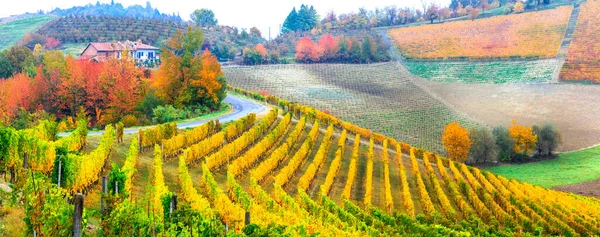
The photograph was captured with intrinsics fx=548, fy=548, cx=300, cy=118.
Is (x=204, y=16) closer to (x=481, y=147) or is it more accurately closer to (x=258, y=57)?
(x=258, y=57)

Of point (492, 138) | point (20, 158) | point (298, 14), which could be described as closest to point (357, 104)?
point (492, 138)

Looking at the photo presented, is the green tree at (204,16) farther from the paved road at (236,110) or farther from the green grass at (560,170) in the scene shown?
the green grass at (560,170)

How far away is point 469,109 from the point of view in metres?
74.6

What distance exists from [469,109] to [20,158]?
6535cm

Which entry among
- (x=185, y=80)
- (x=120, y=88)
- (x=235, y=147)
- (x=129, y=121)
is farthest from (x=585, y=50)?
(x=235, y=147)

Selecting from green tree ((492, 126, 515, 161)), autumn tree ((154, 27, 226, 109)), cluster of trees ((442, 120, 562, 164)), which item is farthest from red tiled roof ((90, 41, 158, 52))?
green tree ((492, 126, 515, 161))

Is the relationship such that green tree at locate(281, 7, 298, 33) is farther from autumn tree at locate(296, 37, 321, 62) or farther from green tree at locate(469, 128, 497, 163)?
green tree at locate(469, 128, 497, 163)

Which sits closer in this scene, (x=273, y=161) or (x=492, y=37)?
(x=273, y=161)

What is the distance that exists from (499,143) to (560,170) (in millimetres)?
6759

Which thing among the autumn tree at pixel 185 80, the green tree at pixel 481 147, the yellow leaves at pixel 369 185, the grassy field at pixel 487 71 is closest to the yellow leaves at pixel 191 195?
the yellow leaves at pixel 369 185

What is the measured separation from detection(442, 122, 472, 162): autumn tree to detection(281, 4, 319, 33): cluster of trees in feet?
292

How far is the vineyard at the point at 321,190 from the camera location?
20312 mm

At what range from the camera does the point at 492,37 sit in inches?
4190

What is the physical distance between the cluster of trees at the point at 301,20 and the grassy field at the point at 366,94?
46455 mm
